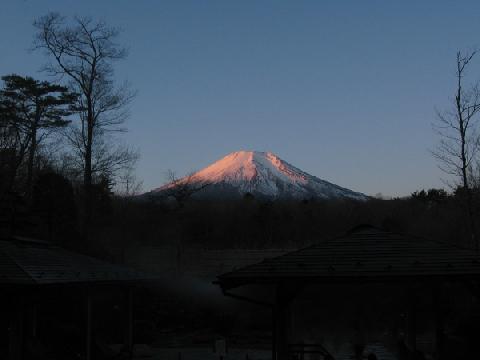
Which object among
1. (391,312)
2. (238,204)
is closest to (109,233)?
(238,204)

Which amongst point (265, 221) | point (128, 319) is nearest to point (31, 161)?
point (128, 319)

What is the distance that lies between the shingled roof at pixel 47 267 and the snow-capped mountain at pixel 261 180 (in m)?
47.5

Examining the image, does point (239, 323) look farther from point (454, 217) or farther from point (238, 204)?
point (238, 204)

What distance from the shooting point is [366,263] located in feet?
35.2

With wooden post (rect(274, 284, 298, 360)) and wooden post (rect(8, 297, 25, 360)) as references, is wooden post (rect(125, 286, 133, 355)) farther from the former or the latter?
wooden post (rect(274, 284, 298, 360))

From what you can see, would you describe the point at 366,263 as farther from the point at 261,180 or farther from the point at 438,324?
the point at 261,180

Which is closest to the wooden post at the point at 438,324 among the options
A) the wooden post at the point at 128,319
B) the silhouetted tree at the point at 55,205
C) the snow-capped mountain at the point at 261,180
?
the wooden post at the point at 128,319

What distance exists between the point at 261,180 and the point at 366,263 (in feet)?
229

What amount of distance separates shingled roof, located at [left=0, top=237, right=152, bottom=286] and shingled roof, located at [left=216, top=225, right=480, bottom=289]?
513cm

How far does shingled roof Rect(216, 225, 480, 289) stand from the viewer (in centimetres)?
1038

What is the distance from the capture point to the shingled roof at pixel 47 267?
13.7 metres

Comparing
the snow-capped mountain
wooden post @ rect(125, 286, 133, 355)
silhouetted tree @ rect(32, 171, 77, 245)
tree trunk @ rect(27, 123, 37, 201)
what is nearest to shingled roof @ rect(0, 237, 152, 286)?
wooden post @ rect(125, 286, 133, 355)

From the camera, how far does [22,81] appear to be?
33.3 metres

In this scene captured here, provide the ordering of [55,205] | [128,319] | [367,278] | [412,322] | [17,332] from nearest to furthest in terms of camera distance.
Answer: [367,278] → [17,332] → [412,322] → [128,319] → [55,205]
